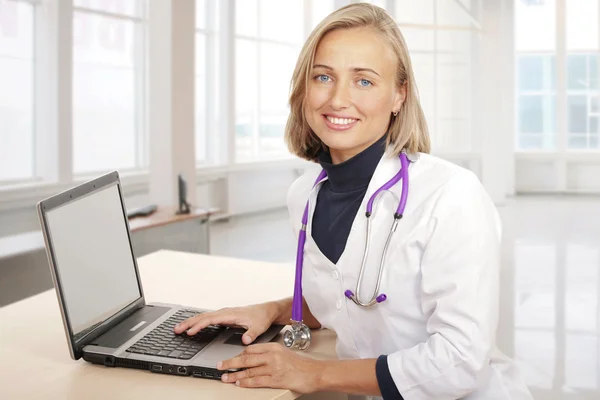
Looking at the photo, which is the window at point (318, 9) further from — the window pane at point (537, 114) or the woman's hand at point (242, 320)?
the woman's hand at point (242, 320)

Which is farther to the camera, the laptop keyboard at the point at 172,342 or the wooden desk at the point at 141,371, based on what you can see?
the laptop keyboard at the point at 172,342

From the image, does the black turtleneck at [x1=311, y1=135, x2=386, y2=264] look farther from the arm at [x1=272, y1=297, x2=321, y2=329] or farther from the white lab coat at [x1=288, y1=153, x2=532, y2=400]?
the arm at [x1=272, y1=297, x2=321, y2=329]

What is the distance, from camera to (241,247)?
672 centimetres

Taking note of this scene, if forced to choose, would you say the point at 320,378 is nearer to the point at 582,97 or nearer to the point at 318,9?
the point at 318,9

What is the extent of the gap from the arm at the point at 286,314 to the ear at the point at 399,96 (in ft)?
1.54

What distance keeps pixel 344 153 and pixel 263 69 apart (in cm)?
741

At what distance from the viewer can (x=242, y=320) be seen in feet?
5.02

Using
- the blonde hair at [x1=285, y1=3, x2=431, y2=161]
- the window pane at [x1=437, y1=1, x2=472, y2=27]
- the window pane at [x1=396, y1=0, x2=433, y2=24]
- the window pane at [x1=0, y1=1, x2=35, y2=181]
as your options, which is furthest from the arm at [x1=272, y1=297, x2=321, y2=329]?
the window pane at [x1=437, y1=1, x2=472, y2=27]

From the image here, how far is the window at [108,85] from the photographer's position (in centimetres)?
615

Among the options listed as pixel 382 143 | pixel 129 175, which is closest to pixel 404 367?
pixel 382 143

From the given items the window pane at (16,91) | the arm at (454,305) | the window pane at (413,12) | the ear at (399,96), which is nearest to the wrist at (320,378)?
the arm at (454,305)

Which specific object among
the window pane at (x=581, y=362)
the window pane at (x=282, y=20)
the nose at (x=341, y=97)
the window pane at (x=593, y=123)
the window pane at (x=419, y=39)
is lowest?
the window pane at (x=581, y=362)

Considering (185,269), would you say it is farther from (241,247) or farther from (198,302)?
(241,247)

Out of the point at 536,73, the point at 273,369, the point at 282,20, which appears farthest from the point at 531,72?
the point at 273,369
